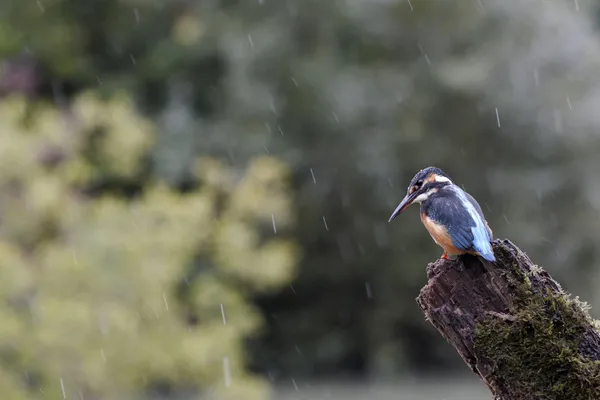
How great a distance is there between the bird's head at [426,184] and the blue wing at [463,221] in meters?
0.08

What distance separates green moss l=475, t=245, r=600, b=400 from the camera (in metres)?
1.87

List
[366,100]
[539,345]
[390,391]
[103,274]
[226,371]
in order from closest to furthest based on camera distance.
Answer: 1. [539,345]
2. [103,274]
3. [226,371]
4. [366,100]
5. [390,391]

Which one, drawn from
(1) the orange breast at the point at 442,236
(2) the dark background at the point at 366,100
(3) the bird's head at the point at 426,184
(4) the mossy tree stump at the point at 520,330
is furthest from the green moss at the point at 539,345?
(2) the dark background at the point at 366,100

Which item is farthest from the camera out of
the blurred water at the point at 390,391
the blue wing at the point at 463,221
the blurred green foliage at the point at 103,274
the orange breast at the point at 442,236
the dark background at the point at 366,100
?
the blurred water at the point at 390,391

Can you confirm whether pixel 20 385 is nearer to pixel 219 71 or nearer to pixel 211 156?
pixel 211 156

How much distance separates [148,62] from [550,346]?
14.1 metres

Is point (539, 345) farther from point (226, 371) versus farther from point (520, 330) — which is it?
point (226, 371)

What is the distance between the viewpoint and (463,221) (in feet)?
7.53

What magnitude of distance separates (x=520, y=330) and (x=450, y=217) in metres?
0.50

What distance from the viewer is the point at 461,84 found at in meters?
14.5

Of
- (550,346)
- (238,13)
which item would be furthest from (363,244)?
(550,346)

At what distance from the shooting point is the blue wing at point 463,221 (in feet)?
6.87

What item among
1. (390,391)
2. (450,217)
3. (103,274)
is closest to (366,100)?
(390,391)

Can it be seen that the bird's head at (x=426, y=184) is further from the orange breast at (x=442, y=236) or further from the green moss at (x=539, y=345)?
the green moss at (x=539, y=345)
